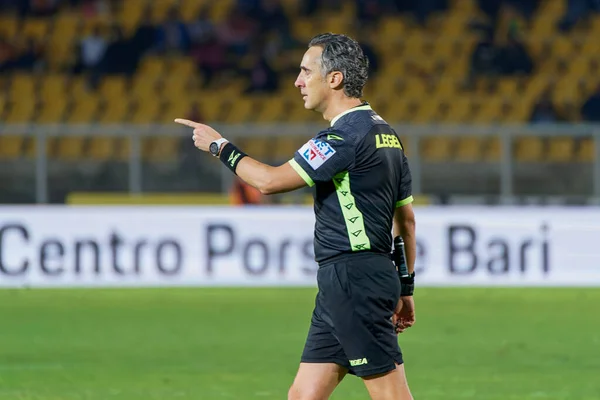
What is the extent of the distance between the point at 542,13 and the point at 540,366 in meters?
15.7

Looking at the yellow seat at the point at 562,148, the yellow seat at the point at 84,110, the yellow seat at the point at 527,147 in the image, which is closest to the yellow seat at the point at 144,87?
the yellow seat at the point at 84,110

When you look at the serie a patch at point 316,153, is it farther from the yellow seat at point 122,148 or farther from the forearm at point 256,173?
the yellow seat at point 122,148

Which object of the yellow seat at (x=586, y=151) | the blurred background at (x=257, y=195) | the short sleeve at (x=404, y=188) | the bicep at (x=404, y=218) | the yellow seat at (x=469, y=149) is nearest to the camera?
the short sleeve at (x=404, y=188)

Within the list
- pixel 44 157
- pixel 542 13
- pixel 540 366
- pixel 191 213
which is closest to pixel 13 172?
pixel 44 157

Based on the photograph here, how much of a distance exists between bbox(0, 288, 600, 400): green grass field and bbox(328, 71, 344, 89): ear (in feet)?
11.6

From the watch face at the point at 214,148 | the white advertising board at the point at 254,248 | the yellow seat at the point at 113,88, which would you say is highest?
the yellow seat at the point at 113,88

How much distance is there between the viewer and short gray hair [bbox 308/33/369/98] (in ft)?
18.4

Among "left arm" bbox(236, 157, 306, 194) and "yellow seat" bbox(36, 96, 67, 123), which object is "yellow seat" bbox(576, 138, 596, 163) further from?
"left arm" bbox(236, 157, 306, 194)

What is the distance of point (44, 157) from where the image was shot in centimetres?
1795

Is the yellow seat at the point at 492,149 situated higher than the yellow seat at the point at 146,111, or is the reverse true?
the yellow seat at the point at 146,111

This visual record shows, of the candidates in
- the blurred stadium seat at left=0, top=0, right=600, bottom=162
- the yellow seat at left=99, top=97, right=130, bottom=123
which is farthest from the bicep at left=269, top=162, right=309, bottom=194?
the yellow seat at left=99, top=97, right=130, bottom=123

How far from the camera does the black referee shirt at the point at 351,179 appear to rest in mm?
5570

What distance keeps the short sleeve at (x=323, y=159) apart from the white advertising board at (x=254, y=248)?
11.1 metres

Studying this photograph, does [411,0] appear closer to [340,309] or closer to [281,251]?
[281,251]
